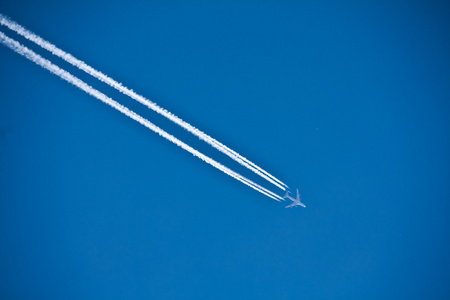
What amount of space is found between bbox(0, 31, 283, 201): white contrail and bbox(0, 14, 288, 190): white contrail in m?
0.09

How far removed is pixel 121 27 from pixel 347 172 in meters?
2.34

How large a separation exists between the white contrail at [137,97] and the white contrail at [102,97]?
0.09m

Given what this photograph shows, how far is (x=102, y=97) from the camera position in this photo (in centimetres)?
200

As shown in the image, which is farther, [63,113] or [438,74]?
[438,74]

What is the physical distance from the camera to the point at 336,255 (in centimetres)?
226

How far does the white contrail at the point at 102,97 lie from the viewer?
195 cm

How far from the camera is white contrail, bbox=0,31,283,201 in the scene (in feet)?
6.38

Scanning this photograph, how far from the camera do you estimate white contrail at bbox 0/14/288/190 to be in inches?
76.4

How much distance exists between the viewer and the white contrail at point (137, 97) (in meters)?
1.94

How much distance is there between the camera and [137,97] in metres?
2.00

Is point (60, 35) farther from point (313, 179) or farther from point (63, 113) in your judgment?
point (313, 179)

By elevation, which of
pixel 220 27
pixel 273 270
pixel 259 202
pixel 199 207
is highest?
pixel 220 27

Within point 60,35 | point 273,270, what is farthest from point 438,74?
point 60,35

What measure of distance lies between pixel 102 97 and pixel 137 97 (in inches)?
11.2
